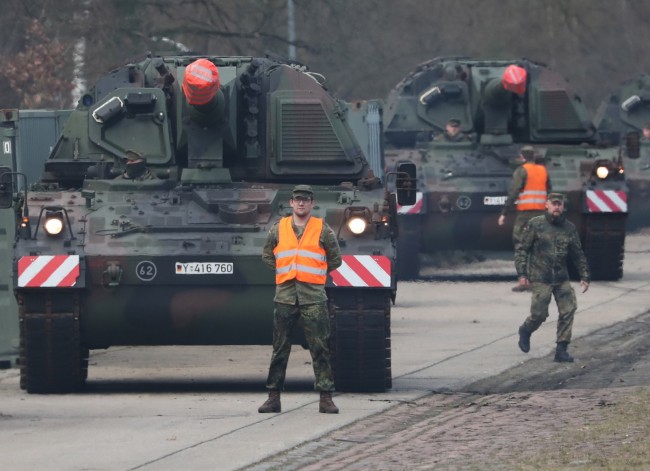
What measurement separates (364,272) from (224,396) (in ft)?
4.78

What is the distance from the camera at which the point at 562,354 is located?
15766 millimetres

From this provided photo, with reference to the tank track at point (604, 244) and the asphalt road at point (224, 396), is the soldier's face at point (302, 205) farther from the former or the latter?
the tank track at point (604, 244)

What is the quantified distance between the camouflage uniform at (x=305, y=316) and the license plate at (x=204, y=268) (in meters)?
0.82

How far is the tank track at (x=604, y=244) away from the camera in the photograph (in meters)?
22.8

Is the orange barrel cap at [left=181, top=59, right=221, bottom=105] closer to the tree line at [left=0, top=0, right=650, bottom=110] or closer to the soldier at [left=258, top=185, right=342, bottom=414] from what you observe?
the soldier at [left=258, top=185, right=342, bottom=414]

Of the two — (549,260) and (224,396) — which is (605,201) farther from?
(224,396)

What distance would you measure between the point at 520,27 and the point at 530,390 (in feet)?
85.5

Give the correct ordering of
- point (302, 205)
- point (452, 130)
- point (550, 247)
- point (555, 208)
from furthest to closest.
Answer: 1. point (452, 130)
2. point (550, 247)
3. point (555, 208)
4. point (302, 205)

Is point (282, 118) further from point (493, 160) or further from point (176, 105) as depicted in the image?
point (493, 160)

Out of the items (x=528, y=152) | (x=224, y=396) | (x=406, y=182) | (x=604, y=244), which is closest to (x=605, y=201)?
(x=604, y=244)

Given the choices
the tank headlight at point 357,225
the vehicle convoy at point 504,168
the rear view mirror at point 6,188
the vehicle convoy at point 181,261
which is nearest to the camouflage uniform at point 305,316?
the vehicle convoy at point 181,261

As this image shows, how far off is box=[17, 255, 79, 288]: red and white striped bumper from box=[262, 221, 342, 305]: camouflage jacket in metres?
1.55

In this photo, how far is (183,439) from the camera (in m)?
11.2

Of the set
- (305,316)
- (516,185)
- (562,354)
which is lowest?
(562,354)
